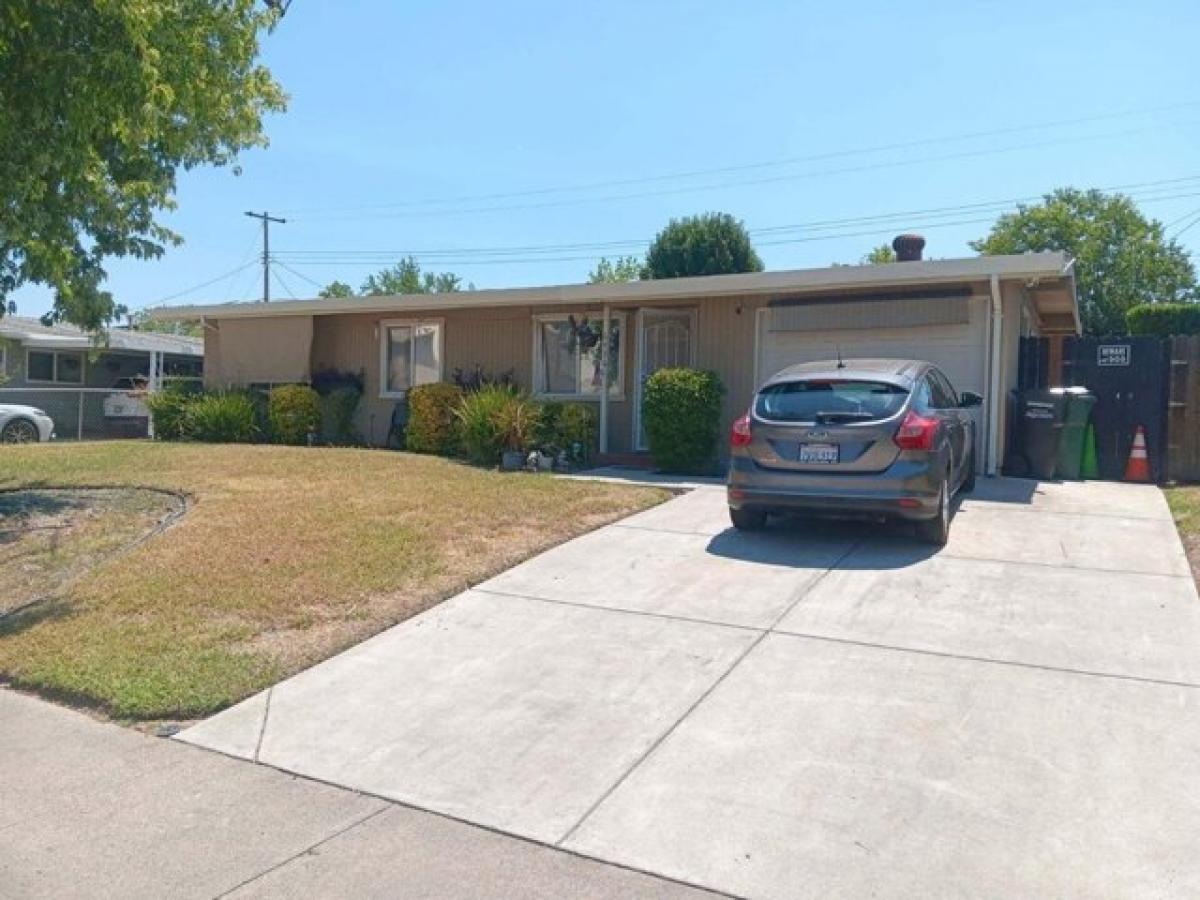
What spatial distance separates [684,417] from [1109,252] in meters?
34.7

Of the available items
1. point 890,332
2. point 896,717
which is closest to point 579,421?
point 890,332

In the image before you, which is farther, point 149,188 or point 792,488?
point 149,188

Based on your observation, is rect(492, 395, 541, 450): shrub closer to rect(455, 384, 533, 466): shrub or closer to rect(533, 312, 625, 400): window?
rect(455, 384, 533, 466): shrub

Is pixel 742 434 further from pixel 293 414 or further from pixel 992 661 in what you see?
pixel 293 414

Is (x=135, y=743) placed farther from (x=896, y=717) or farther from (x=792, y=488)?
(x=792, y=488)

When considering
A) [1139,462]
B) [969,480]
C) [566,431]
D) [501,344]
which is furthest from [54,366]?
[1139,462]

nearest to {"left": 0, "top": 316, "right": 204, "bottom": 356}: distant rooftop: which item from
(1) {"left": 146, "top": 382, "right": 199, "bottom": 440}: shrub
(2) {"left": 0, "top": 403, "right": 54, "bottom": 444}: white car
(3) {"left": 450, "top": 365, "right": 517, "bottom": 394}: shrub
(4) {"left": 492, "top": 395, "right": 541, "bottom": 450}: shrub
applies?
(2) {"left": 0, "top": 403, "right": 54, "bottom": 444}: white car

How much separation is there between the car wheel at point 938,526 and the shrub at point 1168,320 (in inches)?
583

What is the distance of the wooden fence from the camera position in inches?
456

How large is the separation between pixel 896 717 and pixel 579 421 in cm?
904

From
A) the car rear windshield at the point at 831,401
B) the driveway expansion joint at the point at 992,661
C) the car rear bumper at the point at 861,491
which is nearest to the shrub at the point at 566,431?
the car rear windshield at the point at 831,401

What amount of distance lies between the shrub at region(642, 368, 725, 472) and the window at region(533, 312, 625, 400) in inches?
86.8

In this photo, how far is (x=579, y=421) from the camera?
43.0 feet

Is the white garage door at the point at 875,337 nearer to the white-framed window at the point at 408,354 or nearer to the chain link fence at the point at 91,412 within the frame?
the white-framed window at the point at 408,354
